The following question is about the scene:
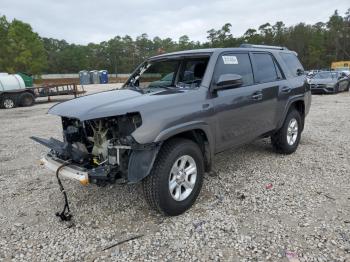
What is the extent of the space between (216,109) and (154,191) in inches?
52.6

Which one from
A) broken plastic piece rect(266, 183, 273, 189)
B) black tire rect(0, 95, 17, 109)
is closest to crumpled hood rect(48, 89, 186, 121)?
broken plastic piece rect(266, 183, 273, 189)

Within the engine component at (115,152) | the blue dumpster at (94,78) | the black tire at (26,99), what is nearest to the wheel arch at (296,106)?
the engine component at (115,152)

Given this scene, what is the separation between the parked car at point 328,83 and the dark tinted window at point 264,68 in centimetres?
1500

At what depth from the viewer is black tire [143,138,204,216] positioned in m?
3.32

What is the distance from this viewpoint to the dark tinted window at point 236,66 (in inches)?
165

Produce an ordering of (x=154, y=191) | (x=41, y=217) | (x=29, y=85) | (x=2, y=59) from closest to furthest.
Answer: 1. (x=154, y=191)
2. (x=41, y=217)
3. (x=29, y=85)
4. (x=2, y=59)

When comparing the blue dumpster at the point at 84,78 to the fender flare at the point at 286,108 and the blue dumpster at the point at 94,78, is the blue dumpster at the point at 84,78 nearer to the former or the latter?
the blue dumpster at the point at 94,78

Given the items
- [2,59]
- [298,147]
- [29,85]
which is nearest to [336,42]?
[2,59]

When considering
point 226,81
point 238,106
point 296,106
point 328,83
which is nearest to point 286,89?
point 296,106

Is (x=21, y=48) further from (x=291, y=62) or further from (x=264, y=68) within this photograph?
(x=264, y=68)

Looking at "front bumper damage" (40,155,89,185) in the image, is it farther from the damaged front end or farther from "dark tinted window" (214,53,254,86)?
"dark tinted window" (214,53,254,86)

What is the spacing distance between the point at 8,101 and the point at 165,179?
55.2 feet

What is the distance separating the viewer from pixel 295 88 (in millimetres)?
5734

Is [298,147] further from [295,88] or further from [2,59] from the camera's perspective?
[2,59]
